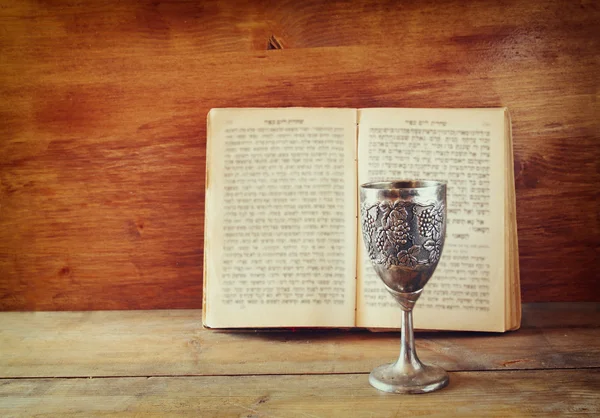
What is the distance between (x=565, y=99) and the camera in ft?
3.53

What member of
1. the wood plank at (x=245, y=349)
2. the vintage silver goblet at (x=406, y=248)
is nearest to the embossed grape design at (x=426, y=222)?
the vintage silver goblet at (x=406, y=248)

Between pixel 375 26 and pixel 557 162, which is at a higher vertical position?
pixel 375 26

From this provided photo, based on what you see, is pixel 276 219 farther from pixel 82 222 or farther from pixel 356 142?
pixel 82 222

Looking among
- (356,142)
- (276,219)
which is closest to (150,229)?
(276,219)

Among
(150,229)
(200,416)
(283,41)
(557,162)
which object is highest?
(283,41)

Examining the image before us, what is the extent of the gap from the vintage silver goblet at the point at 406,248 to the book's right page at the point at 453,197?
152 millimetres

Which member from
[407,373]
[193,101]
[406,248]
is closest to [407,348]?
[407,373]

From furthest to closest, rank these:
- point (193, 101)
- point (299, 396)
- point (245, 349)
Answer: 1. point (193, 101)
2. point (245, 349)
3. point (299, 396)

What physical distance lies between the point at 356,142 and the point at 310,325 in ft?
1.00

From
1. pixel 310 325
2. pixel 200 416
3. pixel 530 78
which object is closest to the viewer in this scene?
pixel 200 416

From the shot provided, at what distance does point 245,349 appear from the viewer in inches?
36.1

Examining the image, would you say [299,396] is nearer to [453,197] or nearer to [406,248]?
[406,248]

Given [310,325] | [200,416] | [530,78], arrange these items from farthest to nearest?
[530,78] → [310,325] → [200,416]

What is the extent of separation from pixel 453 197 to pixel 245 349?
0.41 m
